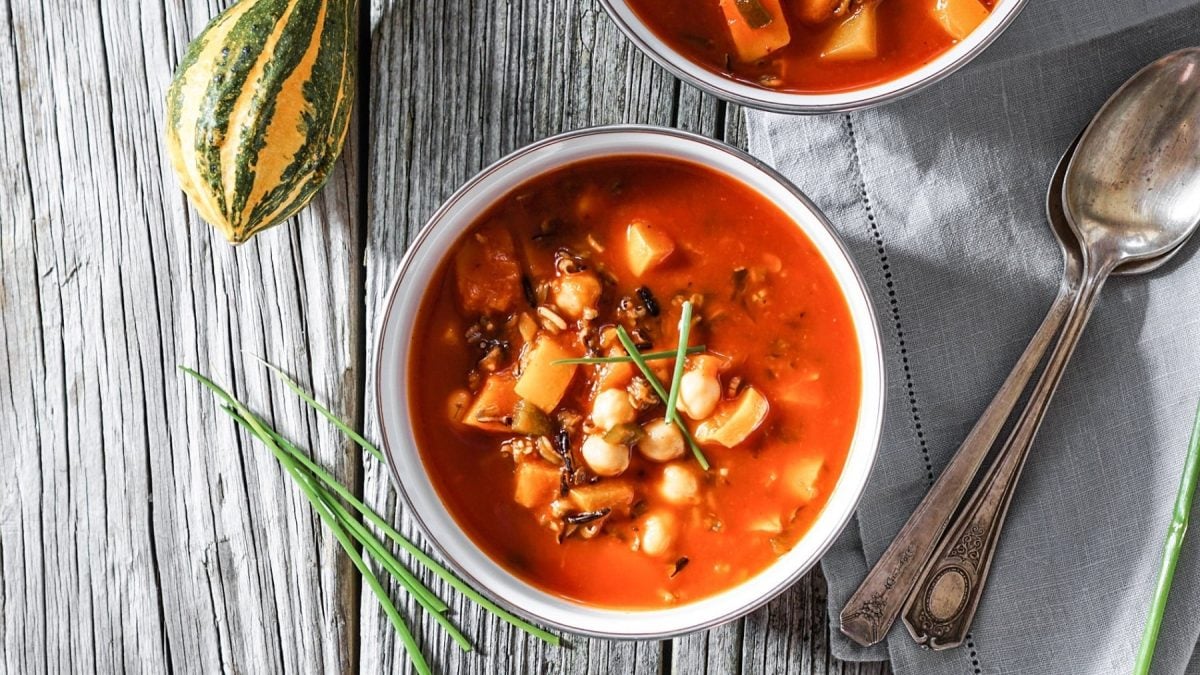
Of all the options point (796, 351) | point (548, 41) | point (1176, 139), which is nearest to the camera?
point (796, 351)

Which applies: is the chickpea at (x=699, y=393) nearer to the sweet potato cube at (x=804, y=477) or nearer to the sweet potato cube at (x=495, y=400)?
the sweet potato cube at (x=804, y=477)

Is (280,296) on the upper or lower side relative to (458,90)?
lower

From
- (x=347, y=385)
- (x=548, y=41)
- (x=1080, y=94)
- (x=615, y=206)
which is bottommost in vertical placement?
(x=347, y=385)

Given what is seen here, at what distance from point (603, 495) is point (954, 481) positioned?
0.77m

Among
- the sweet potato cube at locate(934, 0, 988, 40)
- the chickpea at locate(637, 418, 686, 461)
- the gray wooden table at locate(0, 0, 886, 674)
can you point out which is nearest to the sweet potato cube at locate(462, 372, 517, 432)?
the chickpea at locate(637, 418, 686, 461)

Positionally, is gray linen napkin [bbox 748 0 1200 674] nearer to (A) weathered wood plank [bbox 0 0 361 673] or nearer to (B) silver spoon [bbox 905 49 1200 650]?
(B) silver spoon [bbox 905 49 1200 650]

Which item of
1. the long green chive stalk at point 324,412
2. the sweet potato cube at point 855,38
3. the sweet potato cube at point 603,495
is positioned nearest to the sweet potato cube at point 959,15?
the sweet potato cube at point 855,38

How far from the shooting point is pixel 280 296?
2.49 meters

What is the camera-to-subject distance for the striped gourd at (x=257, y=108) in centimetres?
214

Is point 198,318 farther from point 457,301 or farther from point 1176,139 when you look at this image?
point 1176,139

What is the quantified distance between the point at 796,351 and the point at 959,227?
0.52 meters

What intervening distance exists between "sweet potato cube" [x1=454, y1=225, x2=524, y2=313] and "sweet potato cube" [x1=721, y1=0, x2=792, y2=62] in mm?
577

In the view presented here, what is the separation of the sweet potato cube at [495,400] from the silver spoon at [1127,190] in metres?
0.98

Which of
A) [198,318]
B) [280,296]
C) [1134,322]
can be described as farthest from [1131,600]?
[198,318]
